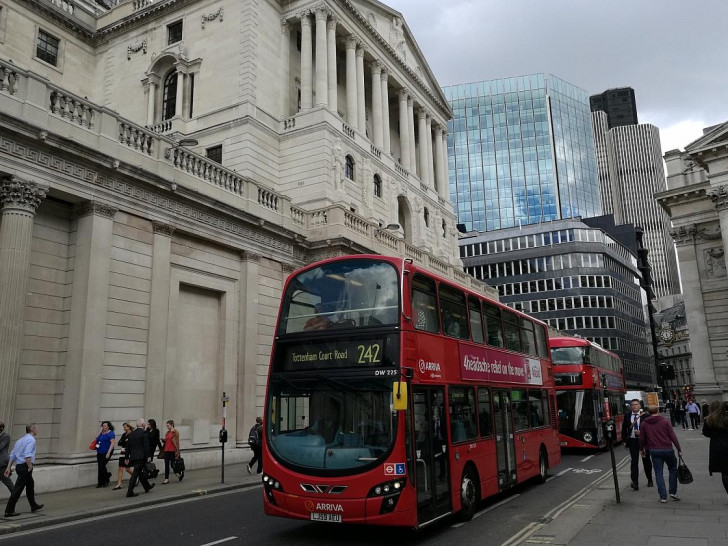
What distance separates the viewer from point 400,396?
7.83m

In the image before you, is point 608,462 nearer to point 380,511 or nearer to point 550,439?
point 550,439

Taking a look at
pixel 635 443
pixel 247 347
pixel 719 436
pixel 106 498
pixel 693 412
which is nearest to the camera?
pixel 719 436

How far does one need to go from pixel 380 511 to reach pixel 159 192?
13204mm

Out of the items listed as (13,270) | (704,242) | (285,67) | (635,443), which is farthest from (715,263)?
(13,270)

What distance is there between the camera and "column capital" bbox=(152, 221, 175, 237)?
17.6 meters

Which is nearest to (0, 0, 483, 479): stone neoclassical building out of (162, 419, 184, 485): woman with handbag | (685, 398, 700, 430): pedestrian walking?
(162, 419, 184, 485): woman with handbag

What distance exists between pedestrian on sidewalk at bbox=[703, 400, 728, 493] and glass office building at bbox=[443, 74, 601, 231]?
4144 inches

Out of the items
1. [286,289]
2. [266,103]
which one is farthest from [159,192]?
[266,103]

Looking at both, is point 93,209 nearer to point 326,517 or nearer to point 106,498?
point 106,498

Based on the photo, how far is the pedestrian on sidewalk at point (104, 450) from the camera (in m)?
14.1

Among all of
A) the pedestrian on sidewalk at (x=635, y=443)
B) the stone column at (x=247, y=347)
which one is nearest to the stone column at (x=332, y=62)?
the stone column at (x=247, y=347)

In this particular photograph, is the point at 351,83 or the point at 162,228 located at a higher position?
the point at 351,83

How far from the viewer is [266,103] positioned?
31.3m

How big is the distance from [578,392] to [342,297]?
575 inches
